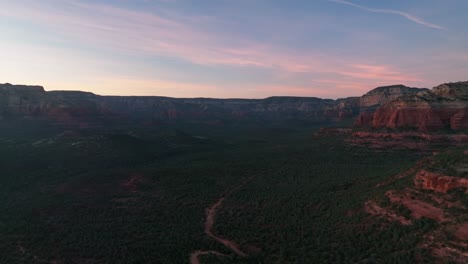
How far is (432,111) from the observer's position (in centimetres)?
7569

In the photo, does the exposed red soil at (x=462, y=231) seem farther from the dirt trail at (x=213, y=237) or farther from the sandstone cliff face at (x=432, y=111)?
the sandstone cliff face at (x=432, y=111)

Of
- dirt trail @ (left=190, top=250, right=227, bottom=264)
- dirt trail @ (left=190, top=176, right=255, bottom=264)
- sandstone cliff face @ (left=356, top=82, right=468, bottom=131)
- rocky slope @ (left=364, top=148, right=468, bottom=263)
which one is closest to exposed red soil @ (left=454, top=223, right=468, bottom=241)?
rocky slope @ (left=364, top=148, right=468, bottom=263)

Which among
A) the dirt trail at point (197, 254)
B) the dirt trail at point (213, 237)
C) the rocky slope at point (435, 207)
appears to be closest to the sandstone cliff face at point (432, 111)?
the rocky slope at point (435, 207)

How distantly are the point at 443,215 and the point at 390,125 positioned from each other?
63.5 meters

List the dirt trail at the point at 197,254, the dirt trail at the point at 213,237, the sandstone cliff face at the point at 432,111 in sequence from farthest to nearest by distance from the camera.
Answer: the sandstone cliff face at the point at 432,111 < the dirt trail at the point at 213,237 < the dirt trail at the point at 197,254

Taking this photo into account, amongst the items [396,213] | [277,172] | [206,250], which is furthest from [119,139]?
[396,213]

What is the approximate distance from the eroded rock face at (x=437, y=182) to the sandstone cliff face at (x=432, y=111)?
5159 cm

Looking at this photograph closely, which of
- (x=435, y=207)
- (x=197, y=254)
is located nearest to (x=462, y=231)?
(x=435, y=207)

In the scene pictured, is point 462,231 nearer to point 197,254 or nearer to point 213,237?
point 197,254

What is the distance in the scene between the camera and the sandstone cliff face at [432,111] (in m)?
73.3

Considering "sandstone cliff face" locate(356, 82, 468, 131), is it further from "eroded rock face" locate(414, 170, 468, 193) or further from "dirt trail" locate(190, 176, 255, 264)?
"dirt trail" locate(190, 176, 255, 264)

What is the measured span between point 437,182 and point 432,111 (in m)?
55.4

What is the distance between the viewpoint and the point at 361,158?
67.5 meters

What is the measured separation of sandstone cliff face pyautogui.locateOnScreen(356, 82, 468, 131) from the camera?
73312 millimetres
